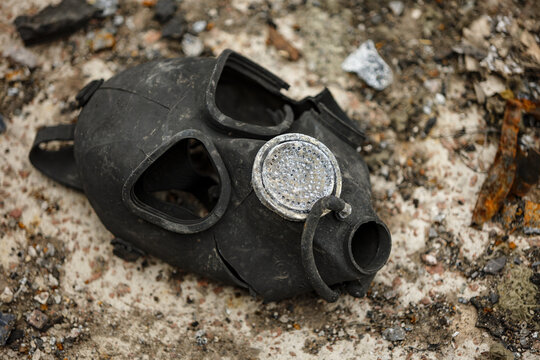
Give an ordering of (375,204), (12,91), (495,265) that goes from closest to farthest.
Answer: (495,265)
(375,204)
(12,91)

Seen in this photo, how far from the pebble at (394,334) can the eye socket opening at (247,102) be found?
1667 mm

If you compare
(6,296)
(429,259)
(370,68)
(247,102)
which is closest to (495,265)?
(429,259)

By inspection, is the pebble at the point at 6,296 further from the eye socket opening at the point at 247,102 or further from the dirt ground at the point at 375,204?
the eye socket opening at the point at 247,102

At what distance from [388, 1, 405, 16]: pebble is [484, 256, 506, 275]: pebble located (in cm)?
225

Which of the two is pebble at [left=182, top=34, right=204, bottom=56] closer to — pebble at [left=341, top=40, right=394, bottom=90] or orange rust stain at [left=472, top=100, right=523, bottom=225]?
pebble at [left=341, top=40, right=394, bottom=90]

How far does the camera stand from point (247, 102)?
3.66 m

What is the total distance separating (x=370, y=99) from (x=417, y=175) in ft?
2.47

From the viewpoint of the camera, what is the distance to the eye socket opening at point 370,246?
297cm

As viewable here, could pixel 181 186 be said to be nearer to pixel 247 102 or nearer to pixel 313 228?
pixel 247 102

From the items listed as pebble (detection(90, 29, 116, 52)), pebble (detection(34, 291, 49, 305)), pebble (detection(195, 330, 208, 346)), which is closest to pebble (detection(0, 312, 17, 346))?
pebble (detection(34, 291, 49, 305))

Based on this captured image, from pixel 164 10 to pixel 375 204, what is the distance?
2438 millimetres

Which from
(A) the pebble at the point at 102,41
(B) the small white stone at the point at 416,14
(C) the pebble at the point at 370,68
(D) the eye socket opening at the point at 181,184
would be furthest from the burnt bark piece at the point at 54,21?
(B) the small white stone at the point at 416,14

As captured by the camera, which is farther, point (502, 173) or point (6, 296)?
point (502, 173)

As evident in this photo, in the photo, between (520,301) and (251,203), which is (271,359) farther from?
(520,301)
